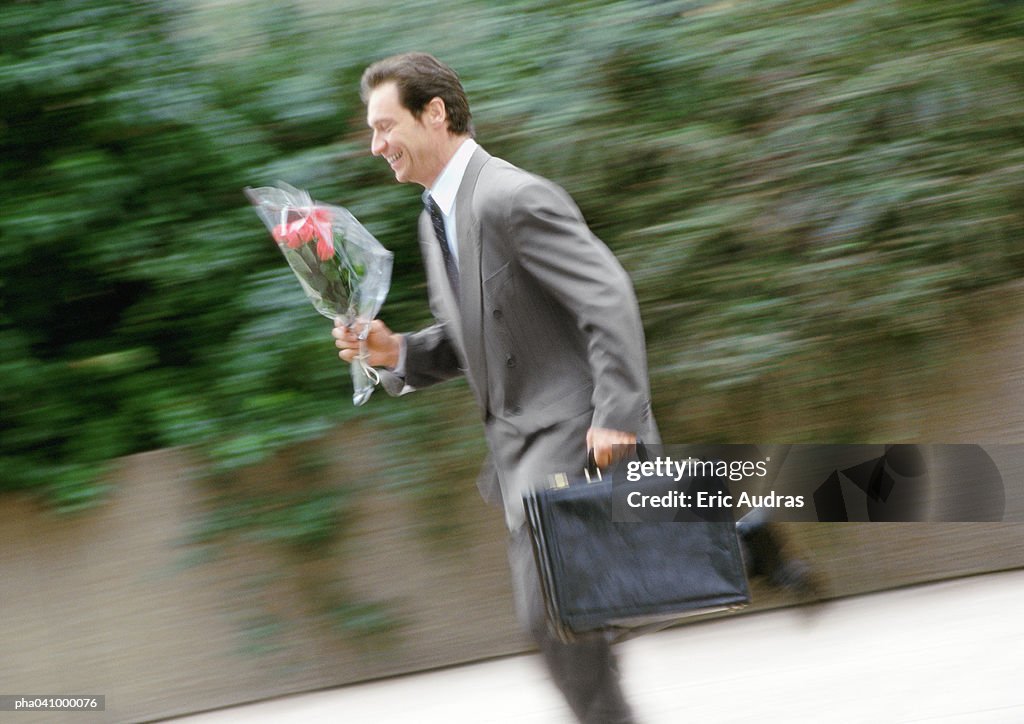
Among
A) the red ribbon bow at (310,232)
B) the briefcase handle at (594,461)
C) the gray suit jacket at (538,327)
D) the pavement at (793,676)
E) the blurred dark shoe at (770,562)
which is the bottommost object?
the pavement at (793,676)

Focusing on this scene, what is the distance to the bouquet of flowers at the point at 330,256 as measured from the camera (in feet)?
9.68

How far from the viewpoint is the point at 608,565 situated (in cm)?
263

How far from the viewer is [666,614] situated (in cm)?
264

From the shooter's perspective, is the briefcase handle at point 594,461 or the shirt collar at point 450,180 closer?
the briefcase handle at point 594,461

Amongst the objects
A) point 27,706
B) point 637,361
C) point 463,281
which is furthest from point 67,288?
point 637,361

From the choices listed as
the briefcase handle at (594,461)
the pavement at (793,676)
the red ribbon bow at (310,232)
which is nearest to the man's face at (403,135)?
the red ribbon bow at (310,232)

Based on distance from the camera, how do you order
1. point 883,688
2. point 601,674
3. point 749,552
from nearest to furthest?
point 601,674, point 749,552, point 883,688

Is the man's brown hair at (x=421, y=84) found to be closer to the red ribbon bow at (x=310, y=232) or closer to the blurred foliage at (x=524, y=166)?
the red ribbon bow at (x=310, y=232)

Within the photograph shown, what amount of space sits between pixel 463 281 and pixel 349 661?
2.10 metres

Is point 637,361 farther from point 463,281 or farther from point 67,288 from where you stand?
point 67,288

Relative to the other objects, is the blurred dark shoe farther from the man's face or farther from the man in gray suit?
the man's face

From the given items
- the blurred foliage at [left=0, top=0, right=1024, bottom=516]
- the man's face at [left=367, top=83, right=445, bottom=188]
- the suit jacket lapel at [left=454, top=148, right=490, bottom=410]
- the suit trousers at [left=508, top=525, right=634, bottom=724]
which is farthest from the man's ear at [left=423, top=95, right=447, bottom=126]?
the blurred foliage at [left=0, top=0, right=1024, bottom=516]

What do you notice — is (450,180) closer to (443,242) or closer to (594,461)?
(443,242)

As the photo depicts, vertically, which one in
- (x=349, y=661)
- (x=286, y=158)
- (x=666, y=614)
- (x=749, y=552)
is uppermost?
(x=286, y=158)
